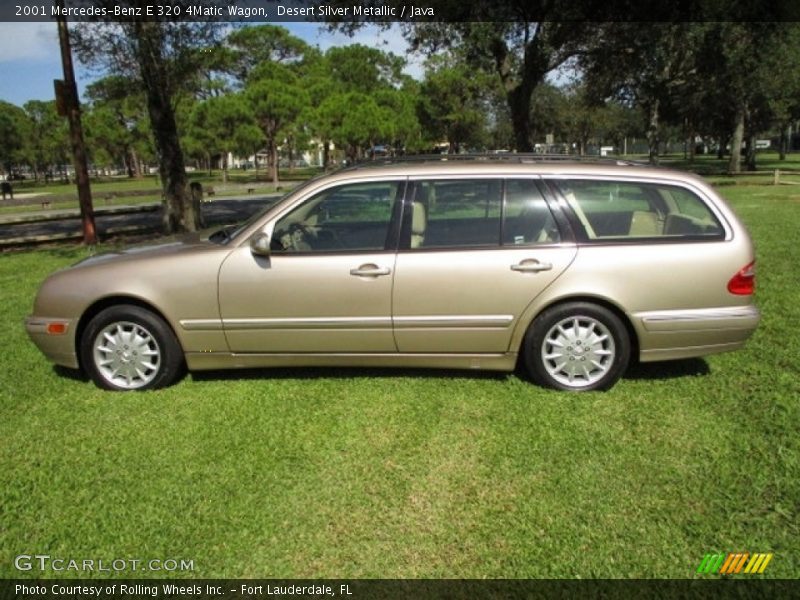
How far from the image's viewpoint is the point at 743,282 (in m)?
4.12

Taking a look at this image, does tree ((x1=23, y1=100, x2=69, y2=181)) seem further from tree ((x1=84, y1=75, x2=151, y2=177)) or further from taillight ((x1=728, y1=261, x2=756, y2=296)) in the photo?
taillight ((x1=728, y1=261, x2=756, y2=296))

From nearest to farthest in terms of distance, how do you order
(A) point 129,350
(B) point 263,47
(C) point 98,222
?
(A) point 129,350 < (C) point 98,222 < (B) point 263,47

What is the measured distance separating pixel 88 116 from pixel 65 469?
2215 inches

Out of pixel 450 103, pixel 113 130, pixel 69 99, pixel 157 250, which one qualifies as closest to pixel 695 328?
pixel 157 250

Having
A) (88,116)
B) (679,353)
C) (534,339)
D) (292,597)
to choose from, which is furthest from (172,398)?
(88,116)

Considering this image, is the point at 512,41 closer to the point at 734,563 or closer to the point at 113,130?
the point at 734,563

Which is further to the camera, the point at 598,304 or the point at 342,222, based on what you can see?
the point at 342,222

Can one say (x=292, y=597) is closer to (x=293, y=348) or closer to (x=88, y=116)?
(x=293, y=348)

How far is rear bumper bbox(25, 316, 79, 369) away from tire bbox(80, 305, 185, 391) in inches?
3.4

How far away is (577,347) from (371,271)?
1545 mm

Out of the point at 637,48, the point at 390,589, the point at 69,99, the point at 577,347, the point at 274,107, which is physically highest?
the point at 274,107

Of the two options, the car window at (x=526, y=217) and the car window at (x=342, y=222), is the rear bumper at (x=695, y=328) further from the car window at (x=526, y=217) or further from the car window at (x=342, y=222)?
the car window at (x=342, y=222)

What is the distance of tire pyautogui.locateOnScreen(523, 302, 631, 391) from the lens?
420cm

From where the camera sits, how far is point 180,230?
12.7 metres
